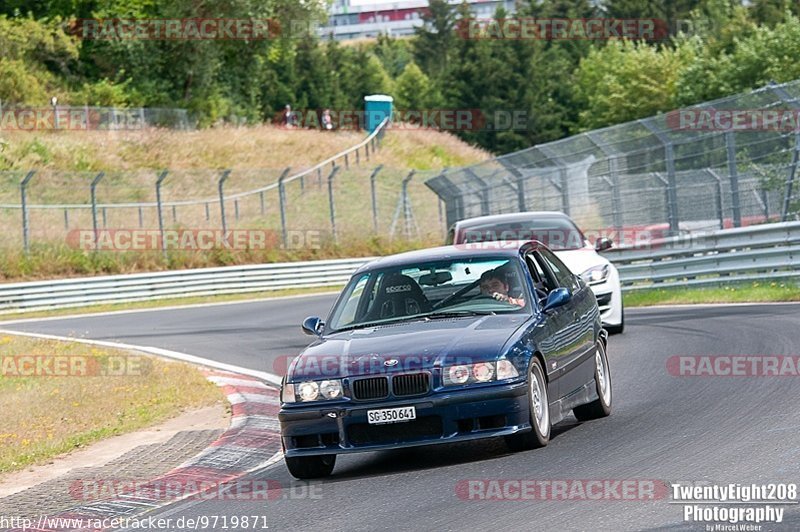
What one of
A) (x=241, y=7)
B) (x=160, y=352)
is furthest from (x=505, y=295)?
(x=241, y=7)

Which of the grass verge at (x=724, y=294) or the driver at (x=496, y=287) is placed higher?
the driver at (x=496, y=287)

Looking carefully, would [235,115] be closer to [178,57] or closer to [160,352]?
[178,57]

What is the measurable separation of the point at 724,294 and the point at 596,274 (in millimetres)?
5215

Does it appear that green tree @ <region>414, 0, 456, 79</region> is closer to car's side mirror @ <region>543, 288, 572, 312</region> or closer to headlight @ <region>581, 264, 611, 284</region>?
headlight @ <region>581, 264, 611, 284</region>

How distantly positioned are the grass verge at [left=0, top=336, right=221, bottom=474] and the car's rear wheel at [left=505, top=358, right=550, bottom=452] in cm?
391

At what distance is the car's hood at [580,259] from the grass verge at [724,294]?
13.3 feet

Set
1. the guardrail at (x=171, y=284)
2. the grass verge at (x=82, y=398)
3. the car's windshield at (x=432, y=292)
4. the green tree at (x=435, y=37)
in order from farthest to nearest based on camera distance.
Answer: the green tree at (x=435, y=37)
the guardrail at (x=171, y=284)
the grass verge at (x=82, y=398)
the car's windshield at (x=432, y=292)

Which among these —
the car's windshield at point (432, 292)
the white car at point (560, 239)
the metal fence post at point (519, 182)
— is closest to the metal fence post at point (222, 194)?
the metal fence post at point (519, 182)

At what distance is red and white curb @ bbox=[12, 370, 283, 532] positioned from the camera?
8094 mm

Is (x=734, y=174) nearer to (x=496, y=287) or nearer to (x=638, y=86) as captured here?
(x=496, y=287)

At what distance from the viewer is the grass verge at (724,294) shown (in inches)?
779

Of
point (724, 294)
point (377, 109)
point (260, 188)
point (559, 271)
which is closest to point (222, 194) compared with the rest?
point (260, 188)

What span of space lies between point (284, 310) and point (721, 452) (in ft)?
65.9

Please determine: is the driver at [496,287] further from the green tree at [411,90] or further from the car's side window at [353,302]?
the green tree at [411,90]
